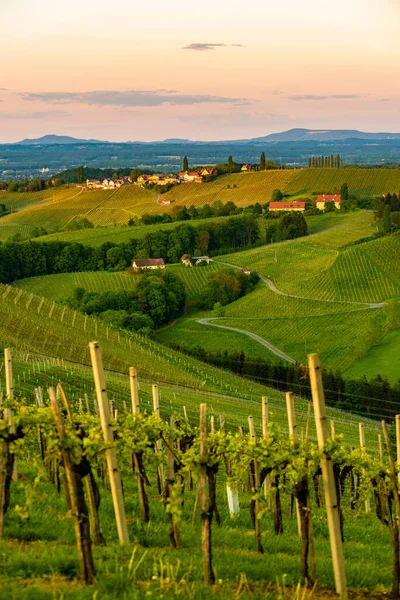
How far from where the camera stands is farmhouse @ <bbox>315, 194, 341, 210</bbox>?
580 ft

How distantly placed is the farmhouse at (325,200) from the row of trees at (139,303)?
72297 millimetres

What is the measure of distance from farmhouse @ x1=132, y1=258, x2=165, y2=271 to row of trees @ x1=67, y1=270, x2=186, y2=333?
16823mm

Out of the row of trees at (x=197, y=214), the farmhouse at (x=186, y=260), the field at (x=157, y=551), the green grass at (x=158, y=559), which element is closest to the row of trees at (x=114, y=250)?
the farmhouse at (x=186, y=260)

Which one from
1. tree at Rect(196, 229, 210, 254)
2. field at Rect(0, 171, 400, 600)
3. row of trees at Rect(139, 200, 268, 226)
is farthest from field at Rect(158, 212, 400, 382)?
row of trees at Rect(139, 200, 268, 226)

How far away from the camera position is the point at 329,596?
40.0ft

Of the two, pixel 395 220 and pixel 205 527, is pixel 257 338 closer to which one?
pixel 395 220

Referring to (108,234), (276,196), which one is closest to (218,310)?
(108,234)

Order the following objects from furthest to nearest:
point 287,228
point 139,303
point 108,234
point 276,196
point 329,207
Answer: point 276,196 < point 329,207 < point 108,234 < point 287,228 < point 139,303

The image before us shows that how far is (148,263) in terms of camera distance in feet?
433

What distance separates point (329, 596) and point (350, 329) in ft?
269

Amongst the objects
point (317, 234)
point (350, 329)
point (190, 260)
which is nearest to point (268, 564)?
point (350, 329)

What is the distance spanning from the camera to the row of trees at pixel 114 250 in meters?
130

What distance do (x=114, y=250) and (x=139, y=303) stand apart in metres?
29.8

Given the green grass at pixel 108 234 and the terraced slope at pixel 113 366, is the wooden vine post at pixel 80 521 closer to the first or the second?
the terraced slope at pixel 113 366
